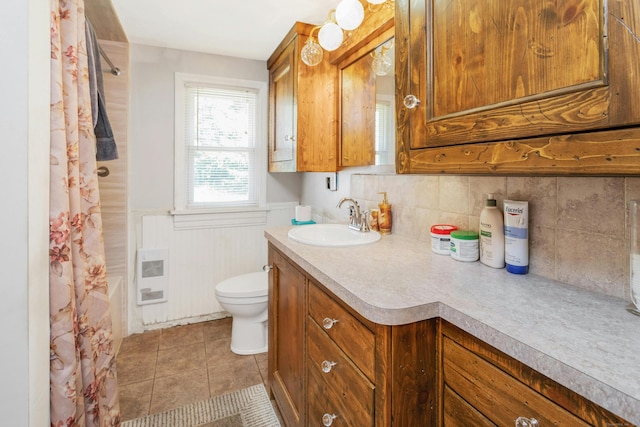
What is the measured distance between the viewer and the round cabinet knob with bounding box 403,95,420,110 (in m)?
Answer: 0.97

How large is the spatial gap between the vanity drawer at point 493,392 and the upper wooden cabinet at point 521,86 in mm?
412

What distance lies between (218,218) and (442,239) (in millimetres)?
1986

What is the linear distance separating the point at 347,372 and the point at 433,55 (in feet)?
3.06

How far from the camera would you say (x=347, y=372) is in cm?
91

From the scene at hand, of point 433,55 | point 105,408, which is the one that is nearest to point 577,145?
point 433,55

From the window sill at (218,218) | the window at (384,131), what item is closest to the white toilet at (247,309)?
the window sill at (218,218)

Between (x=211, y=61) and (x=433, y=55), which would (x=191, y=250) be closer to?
(x=211, y=61)

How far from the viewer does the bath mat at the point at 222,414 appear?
159cm

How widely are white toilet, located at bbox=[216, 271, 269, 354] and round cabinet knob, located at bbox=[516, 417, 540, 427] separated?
168 centimetres

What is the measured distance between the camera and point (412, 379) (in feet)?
2.51

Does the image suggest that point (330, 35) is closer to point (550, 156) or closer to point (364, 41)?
point (364, 41)

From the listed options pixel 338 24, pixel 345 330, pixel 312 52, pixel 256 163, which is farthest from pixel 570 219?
pixel 256 163

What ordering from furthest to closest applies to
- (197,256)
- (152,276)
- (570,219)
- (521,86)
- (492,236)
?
1. (197,256)
2. (152,276)
3. (492,236)
4. (570,219)
5. (521,86)

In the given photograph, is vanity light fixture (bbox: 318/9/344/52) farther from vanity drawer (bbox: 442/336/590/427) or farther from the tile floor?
the tile floor
